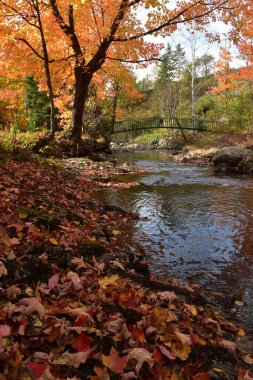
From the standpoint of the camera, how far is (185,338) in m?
2.10

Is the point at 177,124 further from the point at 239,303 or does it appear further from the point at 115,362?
the point at 115,362

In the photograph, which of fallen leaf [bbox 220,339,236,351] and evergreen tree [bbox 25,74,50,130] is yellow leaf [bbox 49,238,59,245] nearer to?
fallen leaf [bbox 220,339,236,351]

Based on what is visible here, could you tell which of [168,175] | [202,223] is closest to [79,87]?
[168,175]

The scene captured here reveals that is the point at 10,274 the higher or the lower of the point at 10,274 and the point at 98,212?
the higher

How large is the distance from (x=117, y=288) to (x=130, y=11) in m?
11.4

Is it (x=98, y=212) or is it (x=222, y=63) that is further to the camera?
(x=222, y=63)

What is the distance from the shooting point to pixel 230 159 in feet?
44.7

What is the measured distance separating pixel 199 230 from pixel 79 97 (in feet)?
30.2

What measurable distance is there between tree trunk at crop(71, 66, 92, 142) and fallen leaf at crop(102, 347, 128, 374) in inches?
458

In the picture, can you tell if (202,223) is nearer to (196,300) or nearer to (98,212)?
(98,212)

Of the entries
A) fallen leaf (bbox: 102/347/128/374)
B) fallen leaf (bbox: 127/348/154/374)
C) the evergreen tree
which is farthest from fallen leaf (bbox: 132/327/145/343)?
the evergreen tree

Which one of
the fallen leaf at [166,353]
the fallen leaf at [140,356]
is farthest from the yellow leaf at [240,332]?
the fallen leaf at [140,356]

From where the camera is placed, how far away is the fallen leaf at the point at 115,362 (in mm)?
1698

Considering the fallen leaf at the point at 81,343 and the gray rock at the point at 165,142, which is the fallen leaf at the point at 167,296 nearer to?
the fallen leaf at the point at 81,343
